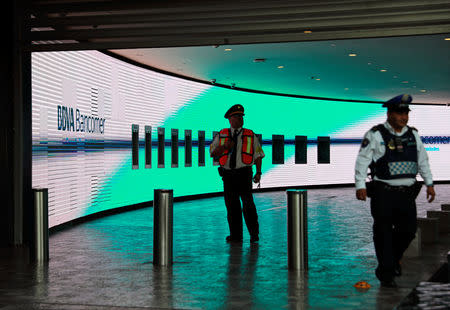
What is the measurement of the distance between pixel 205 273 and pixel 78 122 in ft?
18.2

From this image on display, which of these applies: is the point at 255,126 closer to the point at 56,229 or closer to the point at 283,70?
the point at 283,70

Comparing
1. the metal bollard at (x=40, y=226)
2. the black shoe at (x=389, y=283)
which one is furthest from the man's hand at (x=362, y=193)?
the metal bollard at (x=40, y=226)

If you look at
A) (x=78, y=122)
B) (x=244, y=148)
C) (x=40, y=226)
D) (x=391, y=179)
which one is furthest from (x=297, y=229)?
(x=78, y=122)

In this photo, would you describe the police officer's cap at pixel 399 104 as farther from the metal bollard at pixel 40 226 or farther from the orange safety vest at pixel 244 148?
the metal bollard at pixel 40 226

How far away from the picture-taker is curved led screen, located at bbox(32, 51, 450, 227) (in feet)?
31.8

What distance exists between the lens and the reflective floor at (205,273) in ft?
15.8

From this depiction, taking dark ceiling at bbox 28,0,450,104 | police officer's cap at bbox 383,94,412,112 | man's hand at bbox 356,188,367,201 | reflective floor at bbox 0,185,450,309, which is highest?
dark ceiling at bbox 28,0,450,104

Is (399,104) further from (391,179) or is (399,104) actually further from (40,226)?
(40,226)

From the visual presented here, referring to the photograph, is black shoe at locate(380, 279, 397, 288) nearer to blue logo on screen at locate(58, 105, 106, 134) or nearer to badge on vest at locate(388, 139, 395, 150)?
badge on vest at locate(388, 139, 395, 150)

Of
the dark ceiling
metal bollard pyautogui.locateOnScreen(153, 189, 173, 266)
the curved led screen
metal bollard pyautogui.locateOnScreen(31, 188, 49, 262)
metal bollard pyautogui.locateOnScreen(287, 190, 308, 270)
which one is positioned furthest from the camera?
the curved led screen

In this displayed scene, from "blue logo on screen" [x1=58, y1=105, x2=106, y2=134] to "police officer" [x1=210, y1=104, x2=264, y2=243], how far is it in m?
3.09

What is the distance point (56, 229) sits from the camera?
9.68 metres

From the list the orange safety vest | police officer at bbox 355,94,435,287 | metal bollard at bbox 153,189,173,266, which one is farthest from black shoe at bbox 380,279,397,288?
the orange safety vest

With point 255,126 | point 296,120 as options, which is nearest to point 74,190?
point 255,126
